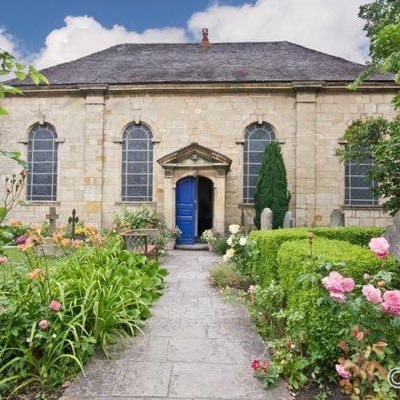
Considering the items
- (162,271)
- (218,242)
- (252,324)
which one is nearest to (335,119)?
(218,242)

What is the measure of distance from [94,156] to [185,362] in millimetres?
12284

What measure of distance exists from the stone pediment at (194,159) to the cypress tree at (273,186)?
1.44 m

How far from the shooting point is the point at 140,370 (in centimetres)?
379

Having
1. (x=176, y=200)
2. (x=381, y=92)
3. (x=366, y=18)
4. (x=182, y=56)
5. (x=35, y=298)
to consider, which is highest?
(x=366, y=18)

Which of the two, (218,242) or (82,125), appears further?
(82,125)

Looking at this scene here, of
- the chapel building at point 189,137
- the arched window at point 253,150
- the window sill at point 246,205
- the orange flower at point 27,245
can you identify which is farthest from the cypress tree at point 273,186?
the orange flower at point 27,245

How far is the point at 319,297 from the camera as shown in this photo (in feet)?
11.8

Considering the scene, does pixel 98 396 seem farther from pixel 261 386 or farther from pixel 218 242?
pixel 218 242

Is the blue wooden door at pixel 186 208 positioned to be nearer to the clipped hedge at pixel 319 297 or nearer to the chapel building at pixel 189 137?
the chapel building at pixel 189 137

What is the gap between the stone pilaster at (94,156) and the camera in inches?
586

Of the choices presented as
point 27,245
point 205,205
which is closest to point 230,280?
point 27,245

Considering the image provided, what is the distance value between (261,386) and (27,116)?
50.2 feet

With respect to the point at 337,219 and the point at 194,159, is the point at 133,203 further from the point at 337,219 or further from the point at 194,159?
the point at 337,219

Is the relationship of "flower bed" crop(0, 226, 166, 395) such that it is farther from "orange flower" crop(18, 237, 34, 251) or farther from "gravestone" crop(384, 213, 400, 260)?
"gravestone" crop(384, 213, 400, 260)
